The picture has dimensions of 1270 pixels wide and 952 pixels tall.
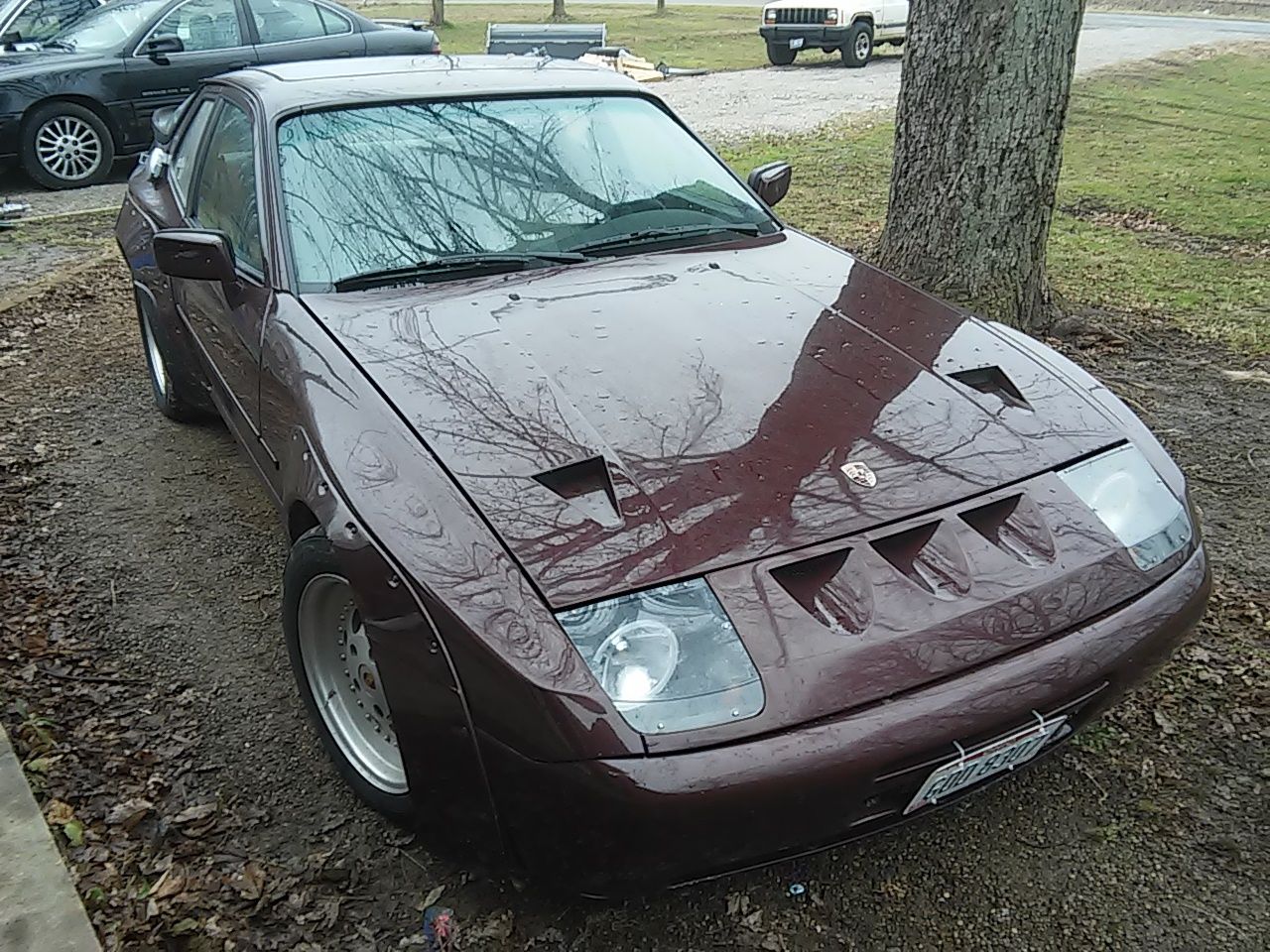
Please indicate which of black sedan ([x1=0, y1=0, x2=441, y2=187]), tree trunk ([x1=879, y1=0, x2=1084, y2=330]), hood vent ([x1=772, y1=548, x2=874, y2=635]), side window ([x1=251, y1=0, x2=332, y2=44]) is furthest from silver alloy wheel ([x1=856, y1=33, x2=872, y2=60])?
hood vent ([x1=772, y1=548, x2=874, y2=635])

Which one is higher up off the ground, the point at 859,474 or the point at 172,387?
the point at 859,474

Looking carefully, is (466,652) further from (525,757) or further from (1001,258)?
(1001,258)

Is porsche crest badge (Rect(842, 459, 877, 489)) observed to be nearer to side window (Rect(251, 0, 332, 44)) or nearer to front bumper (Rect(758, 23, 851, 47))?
side window (Rect(251, 0, 332, 44))

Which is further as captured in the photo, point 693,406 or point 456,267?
point 456,267

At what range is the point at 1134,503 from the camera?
2.31m

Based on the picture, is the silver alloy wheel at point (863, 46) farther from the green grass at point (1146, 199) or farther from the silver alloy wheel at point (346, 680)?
the silver alloy wheel at point (346, 680)

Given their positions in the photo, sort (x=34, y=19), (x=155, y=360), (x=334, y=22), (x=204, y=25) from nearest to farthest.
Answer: (x=155, y=360), (x=204, y=25), (x=34, y=19), (x=334, y=22)

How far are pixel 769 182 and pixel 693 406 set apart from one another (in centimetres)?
167

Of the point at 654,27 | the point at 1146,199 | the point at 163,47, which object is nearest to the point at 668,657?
the point at 1146,199

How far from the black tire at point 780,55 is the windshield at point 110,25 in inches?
418

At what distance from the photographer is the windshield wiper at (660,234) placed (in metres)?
3.07

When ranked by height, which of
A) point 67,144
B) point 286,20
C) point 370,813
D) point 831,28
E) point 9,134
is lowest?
point 831,28

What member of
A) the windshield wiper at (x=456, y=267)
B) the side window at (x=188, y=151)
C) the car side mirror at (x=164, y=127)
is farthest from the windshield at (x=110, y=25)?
the windshield wiper at (x=456, y=267)

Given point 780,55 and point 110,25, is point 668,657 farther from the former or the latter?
point 780,55
